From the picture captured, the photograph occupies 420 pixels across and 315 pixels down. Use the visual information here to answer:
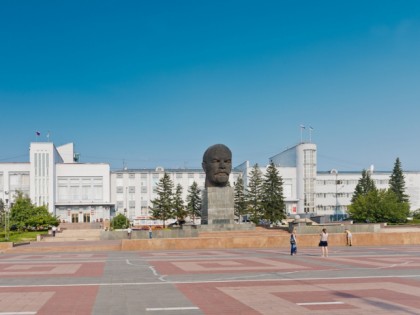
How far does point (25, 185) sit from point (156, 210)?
3058 centimetres

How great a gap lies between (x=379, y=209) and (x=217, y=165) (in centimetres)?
3599

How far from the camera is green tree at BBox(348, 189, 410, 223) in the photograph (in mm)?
68375

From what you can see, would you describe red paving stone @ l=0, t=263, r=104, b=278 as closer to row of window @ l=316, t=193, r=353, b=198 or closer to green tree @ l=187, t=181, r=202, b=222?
green tree @ l=187, t=181, r=202, b=222

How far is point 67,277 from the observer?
47.6 ft

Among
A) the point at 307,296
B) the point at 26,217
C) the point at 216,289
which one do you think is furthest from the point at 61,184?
the point at 307,296

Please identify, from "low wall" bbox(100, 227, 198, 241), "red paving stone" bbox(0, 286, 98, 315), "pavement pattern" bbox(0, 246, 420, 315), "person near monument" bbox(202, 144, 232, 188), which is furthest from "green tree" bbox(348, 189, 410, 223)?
"red paving stone" bbox(0, 286, 98, 315)

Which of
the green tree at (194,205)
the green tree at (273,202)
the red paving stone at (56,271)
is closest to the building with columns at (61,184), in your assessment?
the green tree at (194,205)

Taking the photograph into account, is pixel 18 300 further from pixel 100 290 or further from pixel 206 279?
pixel 206 279

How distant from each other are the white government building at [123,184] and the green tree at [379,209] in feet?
93.8

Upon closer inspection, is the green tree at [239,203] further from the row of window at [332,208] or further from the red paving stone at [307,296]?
the red paving stone at [307,296]

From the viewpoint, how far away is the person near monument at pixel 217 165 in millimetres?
41312

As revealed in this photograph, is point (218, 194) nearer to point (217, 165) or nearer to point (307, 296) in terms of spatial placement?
point (217, 165)

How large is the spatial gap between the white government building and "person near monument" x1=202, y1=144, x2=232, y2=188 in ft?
136

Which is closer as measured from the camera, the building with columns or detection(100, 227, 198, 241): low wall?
detection(100, 227, 198, 241): low wall
